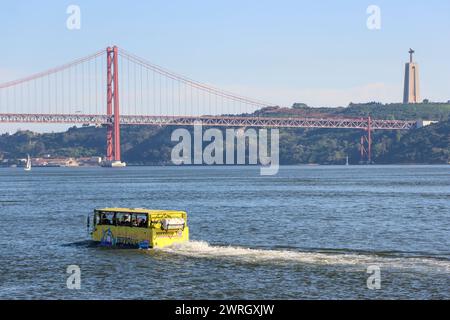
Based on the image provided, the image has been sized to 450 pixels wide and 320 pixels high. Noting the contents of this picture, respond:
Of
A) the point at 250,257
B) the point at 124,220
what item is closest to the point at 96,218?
the point at 124,220

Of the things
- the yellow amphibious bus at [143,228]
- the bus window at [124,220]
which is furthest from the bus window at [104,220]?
the bus window at [124,220]

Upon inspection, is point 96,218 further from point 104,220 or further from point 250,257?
point 250,257

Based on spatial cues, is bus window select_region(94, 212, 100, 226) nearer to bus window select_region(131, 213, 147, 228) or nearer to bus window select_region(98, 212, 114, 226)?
bus window select_region(98, 212, 114, 226)

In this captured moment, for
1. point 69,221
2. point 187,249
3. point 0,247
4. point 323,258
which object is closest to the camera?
point 323,258

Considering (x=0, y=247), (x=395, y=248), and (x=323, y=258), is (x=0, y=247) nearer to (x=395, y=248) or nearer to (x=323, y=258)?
(x=323, y=258)

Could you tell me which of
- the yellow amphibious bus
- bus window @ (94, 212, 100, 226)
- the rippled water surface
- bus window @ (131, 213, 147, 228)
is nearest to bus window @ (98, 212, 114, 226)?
the yellow amphibious bus

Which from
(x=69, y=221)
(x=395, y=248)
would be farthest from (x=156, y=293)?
(x=69, y=221)
